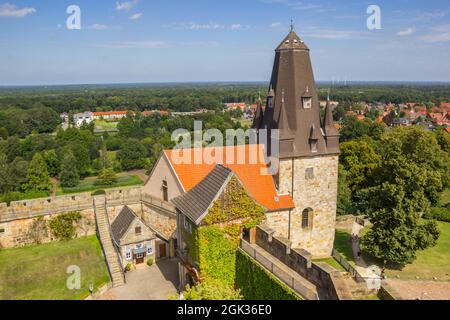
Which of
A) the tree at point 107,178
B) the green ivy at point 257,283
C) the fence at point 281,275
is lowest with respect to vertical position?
the tree at point 107,178

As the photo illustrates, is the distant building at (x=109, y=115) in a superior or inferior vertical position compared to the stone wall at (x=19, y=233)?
superior

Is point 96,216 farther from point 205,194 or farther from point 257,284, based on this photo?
point 257,284

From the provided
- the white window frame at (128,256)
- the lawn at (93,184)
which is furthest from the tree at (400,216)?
the lawn at (93,184)

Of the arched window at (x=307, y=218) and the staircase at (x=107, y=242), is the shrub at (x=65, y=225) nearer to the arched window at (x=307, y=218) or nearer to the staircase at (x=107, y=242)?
the staircase at (x=107, y=242)

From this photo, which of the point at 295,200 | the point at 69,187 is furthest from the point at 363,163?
the point at 69,187
